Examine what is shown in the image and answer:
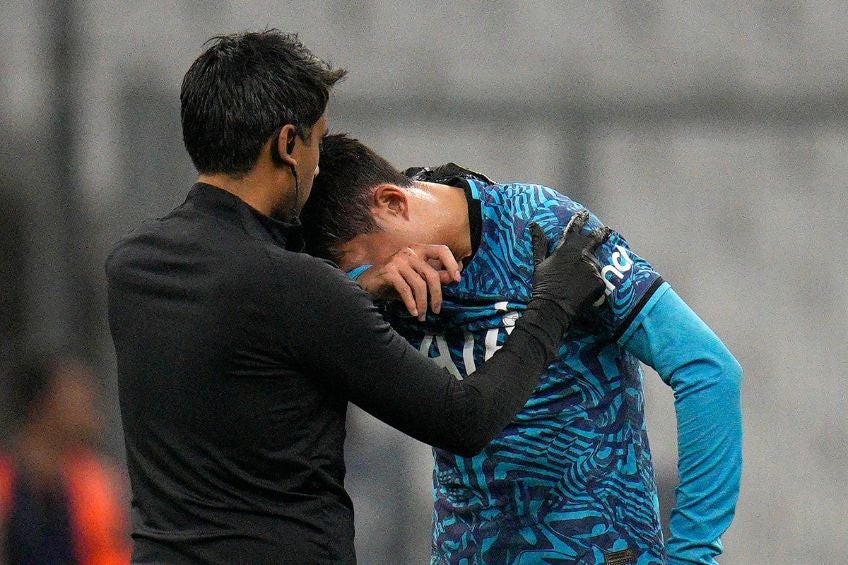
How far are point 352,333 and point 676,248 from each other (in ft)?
3.80

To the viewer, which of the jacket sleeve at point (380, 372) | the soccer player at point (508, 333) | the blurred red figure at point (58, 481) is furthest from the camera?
the blurred red figure at point (58, 481)

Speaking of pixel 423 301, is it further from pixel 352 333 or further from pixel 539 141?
pixel 539 141

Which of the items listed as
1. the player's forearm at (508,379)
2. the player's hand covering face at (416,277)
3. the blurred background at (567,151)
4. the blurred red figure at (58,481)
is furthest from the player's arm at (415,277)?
the blurred red figure at (58,481)

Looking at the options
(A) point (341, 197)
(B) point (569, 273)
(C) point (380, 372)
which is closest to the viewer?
(C) point (380, 372)

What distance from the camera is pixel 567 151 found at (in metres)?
1.97

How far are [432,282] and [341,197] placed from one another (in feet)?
0.52

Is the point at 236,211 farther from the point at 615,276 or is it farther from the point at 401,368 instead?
the point at 615,276

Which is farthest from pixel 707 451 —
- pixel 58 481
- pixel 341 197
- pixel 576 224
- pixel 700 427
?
pixel 58 481

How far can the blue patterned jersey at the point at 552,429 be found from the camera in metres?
1.17

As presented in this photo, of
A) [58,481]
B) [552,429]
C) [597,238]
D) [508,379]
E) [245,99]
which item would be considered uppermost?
[245,99]

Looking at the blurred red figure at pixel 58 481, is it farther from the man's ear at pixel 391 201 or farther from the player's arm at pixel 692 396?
the player's arm at pixel 692 396

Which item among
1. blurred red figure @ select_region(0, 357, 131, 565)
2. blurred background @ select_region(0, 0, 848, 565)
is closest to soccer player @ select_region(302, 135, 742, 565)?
blurred background @ select_region(0, 0, 848, 565)

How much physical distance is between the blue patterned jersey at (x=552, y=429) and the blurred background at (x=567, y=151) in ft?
2.51

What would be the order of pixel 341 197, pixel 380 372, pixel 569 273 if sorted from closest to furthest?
pixel 380 372
pixel 569 273
pixel 341 197
